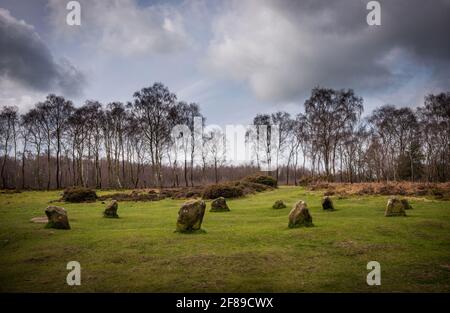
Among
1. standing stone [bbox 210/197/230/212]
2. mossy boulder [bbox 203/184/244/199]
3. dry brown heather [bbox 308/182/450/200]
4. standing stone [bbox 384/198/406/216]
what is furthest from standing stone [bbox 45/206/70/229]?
dry brown heather [bbox 308/182/450/200]

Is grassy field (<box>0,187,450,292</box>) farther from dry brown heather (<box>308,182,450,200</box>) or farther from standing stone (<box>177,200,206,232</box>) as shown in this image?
dry brown heather (<box>308,182,450,200</box>)

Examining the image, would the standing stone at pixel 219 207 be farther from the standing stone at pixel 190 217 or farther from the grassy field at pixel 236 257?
the standing stone at pixel 190 217

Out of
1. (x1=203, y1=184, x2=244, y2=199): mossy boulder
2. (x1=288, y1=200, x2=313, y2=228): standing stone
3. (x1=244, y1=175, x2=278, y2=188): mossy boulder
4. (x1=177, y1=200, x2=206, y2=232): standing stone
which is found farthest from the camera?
(x1=244, y1=175, x2=278, y2=188): mossy boulder

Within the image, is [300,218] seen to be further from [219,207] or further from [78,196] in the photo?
[78,196]

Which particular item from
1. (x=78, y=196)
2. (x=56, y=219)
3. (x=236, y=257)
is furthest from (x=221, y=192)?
(x=236, y=257)

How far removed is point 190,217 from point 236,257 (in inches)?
178

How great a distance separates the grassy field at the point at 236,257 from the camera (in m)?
8.05

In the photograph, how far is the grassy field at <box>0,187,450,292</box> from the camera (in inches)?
317

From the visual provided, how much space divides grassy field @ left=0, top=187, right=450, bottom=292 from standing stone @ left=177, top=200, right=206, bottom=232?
2.14 feet

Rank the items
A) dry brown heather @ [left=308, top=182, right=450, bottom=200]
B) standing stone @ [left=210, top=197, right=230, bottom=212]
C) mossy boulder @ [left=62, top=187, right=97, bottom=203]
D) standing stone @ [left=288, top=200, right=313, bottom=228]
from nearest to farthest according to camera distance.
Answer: standing stone @ [left=288, top=200, right=313, bottom=228] < standing stone @ [left=210, top=197, right=230, bottom=212] < dry brown heather @ [left=308, top=182, right=450, bottom=200] < mossy boulder @ [left=62, top=187, right=97, bottom=203]

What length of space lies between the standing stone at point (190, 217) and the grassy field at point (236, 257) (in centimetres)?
65

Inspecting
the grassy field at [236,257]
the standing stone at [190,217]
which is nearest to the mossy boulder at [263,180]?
the grassy field at [236,257]

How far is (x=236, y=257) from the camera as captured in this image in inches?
401
